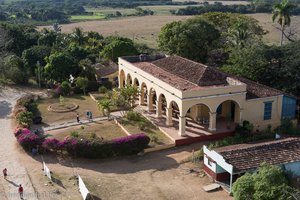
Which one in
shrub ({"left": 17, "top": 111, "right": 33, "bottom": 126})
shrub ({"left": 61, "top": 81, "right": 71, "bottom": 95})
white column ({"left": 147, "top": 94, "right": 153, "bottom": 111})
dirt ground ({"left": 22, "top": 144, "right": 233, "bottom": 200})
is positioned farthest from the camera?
shrub ({"left": 61, "top": 81, "right": 71, "bottom": 95})

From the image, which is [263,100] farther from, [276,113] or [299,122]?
[299,122]

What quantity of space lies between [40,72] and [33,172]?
24.5 metres

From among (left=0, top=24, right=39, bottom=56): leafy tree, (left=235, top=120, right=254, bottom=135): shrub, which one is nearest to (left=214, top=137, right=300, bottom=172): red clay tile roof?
(left=235, top=120, right=254, bottom=135): shrub

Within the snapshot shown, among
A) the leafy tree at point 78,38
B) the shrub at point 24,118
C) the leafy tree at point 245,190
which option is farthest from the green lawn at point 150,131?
the leafy tree at point 78,38

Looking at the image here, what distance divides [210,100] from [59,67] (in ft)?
68.2

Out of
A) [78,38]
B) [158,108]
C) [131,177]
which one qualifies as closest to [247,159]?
[131,177]

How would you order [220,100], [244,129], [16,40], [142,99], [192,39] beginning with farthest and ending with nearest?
[16,40], [192,39], [142,99], [244,129], [220,100]

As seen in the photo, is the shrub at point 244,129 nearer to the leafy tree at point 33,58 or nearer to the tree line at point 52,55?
the tree line at point 52,55

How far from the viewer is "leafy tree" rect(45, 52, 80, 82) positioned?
45500 millimetres

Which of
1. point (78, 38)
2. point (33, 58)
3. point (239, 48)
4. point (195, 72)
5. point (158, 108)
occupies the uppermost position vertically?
point (239, 48)

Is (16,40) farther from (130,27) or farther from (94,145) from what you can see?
(130,27)

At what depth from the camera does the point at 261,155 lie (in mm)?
24359

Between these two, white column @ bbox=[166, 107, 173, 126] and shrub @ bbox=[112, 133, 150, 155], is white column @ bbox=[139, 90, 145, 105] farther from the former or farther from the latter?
shrub @ bbox=[112, 133, 150, 155]

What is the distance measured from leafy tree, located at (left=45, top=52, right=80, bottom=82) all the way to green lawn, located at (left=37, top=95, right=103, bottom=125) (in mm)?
3149
